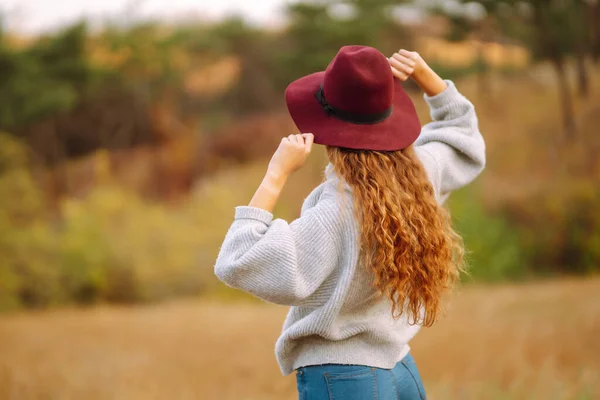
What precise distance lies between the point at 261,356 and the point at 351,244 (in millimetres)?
Answer: 4443

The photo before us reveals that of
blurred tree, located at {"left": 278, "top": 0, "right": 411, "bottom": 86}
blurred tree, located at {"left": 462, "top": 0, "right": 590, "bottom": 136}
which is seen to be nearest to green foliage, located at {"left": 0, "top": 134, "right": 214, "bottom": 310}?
blurred tree, located at {"left": 278, "top": 0, "right": 411, "bottom": 86}

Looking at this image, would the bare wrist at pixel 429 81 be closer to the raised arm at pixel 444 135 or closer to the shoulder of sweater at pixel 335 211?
the raised arm at pixel 444 135

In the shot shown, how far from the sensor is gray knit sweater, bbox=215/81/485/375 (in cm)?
155

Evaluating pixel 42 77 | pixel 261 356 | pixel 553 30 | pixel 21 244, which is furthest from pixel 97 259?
pixel 553 30

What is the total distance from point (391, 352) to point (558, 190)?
44.1 ft

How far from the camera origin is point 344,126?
168 centimetres

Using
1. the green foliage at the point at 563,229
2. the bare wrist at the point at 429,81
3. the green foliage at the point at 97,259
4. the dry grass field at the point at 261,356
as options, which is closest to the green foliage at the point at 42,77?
the green foliage at the point at 97,259

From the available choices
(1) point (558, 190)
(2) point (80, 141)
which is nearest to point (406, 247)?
(1) point (558, 190)

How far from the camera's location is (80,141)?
21.1 metres

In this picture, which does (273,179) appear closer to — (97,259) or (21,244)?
(97,259)

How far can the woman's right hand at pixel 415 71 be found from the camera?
74.7 inches

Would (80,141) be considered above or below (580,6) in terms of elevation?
below

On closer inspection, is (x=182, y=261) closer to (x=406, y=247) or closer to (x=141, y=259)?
(x=141, y=259)

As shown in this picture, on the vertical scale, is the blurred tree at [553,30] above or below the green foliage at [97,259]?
above
